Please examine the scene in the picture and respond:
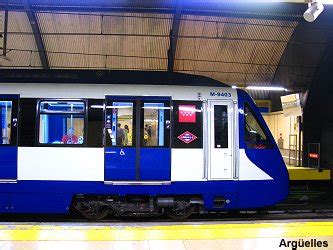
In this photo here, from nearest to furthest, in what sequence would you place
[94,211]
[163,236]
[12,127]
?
[163,236]
[12,127]
[94,211]

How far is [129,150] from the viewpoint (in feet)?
25.9

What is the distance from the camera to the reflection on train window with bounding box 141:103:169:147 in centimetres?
799

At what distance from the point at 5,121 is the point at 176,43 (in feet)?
35.3

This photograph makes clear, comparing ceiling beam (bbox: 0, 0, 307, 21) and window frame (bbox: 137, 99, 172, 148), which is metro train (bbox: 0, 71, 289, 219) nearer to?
window frame (bbox: 137, 99, 172, 148)

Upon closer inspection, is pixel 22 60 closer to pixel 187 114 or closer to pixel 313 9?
pixel 187 114

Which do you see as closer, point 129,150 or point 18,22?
point 129,150

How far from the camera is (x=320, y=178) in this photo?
13570 mm

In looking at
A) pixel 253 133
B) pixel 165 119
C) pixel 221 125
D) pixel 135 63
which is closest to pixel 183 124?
pixel 165 119

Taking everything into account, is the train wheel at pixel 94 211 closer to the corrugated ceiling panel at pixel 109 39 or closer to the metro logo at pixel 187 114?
the metro logo at pixel 187 114

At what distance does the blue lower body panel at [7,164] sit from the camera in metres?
7.86

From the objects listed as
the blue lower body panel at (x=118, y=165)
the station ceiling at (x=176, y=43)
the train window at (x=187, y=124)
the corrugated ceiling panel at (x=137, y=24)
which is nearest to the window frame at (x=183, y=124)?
the train window at (x=187, y=124)

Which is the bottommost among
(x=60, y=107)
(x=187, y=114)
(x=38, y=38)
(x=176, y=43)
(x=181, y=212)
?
(x=181, y=212)

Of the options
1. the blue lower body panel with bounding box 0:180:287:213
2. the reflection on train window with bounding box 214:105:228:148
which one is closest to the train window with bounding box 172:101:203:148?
the reflection on train window with bounding box 214:105:228:148

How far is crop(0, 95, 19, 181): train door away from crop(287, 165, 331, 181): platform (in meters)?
9.02
